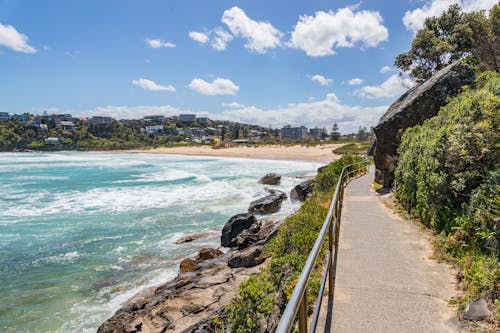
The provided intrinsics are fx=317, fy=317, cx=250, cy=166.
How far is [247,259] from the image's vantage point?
9430mm

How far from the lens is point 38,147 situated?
133 metres

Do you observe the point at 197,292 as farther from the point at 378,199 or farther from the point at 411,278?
the point at 378,199

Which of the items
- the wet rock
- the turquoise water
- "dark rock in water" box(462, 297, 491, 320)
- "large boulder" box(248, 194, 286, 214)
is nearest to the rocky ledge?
the turquoise water

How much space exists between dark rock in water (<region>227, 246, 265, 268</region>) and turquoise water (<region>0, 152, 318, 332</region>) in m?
2.44

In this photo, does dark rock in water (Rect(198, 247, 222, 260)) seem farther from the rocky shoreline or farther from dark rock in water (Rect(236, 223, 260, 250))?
dark rock in water (Rect(236, 223, 260, 250))

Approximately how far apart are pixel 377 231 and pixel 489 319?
173 inches

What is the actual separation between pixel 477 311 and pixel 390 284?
121 cm

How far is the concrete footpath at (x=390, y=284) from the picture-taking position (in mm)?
3760

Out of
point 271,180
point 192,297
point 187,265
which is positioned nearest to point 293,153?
point 271,180

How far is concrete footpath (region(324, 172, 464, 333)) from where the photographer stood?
3.76 m

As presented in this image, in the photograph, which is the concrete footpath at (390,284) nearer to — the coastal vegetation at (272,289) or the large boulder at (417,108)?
the coastal vegetation at (272,289)

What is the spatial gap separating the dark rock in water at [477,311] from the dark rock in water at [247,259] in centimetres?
578

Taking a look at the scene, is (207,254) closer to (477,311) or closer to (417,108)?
(477,311)

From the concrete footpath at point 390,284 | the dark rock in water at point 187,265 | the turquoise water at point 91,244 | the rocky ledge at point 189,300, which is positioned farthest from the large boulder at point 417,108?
the dark rock in water at point 187,265
